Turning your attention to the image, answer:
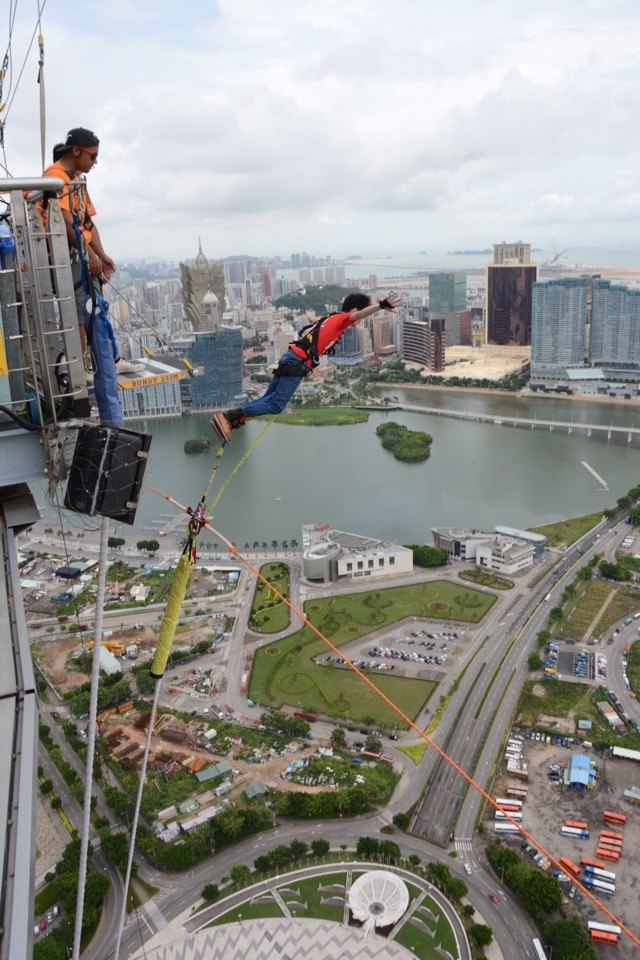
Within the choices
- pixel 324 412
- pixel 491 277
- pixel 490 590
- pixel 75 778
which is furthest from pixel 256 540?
pixel 491 277

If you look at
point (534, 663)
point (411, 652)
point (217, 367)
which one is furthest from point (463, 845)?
point (217, 367)

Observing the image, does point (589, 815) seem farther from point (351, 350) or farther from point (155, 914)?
point (351, 350)

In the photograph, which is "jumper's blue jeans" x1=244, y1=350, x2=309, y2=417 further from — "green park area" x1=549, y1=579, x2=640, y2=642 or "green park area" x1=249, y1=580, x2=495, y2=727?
"green park area" x1=549, y1=579, x2=640, y2=642

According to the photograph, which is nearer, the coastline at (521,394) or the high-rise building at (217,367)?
the high-rise building at (217,367)

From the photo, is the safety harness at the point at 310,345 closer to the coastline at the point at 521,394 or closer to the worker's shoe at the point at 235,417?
the worker's shoe at the point at 235,417

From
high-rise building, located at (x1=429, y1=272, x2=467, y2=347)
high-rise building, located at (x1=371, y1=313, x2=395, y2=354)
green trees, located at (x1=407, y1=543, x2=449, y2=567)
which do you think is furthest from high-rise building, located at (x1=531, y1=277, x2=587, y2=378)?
green trees, located at (x1=407, y1=543, x2=449, y2=567)

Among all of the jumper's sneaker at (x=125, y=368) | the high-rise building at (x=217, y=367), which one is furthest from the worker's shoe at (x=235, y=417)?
the high-rise building at (x=217, y=367)
